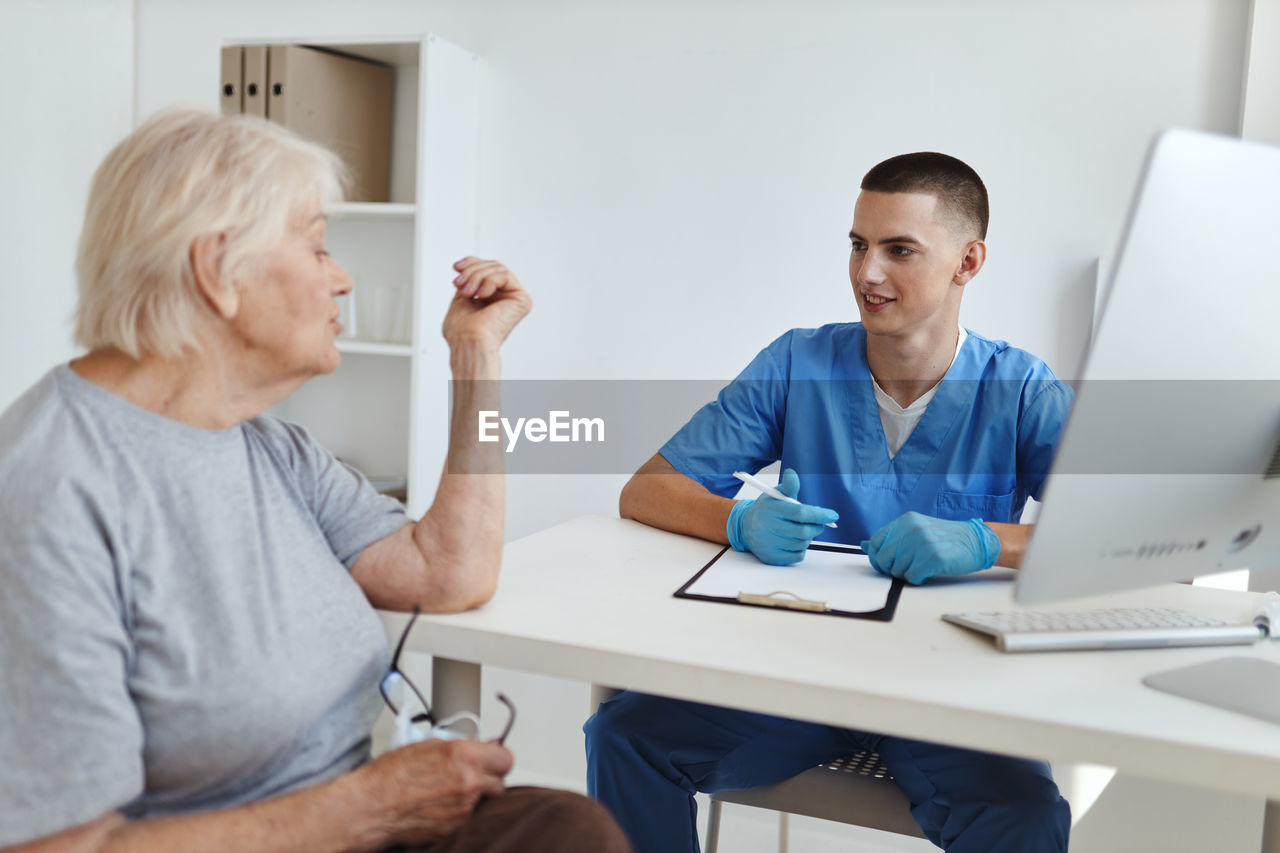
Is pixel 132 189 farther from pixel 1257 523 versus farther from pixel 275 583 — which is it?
pixel 1257 523

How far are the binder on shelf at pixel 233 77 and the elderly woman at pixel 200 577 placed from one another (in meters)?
1.72

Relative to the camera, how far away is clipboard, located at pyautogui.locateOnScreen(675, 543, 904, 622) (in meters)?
1.12

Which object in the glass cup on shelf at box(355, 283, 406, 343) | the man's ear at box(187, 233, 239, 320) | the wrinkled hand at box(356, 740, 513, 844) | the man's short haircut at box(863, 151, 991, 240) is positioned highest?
the man's short haircut at box(863, 151, 991, 240)

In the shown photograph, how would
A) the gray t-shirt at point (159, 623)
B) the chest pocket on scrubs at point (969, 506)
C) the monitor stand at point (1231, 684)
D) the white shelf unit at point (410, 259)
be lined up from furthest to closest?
the white shelf unit at point (410, 259)
the chest pocket on scrubs at point (969, 506)
the monitor stand at point (1231, 684)
the gray t-shirt at point (159, 623)

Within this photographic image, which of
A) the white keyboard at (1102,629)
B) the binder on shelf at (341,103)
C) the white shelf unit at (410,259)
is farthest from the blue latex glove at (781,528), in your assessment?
the binder on shelf at (341,103)

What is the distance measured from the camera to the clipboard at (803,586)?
1120mm

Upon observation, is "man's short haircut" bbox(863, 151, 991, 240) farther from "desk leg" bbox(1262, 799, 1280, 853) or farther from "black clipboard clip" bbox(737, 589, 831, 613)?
"desk leg" bbox(1262, 799, 1280, 853)

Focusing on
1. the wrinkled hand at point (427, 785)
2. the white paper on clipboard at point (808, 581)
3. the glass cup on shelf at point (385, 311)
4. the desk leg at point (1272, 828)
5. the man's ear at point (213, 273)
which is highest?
the man's ear at point (213, 273)

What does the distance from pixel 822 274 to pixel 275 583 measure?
5.56ft

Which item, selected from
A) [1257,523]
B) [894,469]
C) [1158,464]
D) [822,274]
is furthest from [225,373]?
[822,274]

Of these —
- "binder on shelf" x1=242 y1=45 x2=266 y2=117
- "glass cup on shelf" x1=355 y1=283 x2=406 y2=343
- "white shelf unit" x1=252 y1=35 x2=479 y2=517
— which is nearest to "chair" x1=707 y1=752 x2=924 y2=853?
"white shelf unit" x1=252 y1=35 x2=479 y2=517

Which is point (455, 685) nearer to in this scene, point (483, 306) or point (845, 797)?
point (483, 306)

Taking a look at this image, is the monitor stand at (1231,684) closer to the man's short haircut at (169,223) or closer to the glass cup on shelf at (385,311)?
the man's short haircut at (169,223)

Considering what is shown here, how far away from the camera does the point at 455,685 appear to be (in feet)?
3.65
